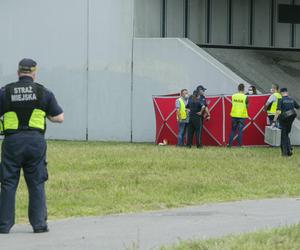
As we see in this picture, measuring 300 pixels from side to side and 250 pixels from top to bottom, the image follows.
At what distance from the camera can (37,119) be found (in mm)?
9203

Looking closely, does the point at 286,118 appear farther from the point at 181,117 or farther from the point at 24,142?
the point at 24,142

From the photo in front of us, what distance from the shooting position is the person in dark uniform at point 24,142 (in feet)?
30.0

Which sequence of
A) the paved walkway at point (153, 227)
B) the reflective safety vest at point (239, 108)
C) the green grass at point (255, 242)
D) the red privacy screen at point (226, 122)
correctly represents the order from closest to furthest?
the green grass at point (255, 242) < the paved walkway at point (153, 227) < the reflective safety vest at point (239, 108) < the red privacy screen at point (226, 122)

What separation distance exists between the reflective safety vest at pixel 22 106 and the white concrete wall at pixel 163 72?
18.2 metres

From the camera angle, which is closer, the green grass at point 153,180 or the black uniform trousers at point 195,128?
the green grass at point 153,180

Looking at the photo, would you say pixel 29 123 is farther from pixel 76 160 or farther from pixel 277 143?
pixel 277 143

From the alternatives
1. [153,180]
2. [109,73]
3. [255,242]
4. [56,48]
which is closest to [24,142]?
[255,242]

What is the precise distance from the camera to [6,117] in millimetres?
9219

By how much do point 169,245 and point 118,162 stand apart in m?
8.52

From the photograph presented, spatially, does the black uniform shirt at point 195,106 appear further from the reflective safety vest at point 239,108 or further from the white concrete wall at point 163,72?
the white concrete wall at point 163,72

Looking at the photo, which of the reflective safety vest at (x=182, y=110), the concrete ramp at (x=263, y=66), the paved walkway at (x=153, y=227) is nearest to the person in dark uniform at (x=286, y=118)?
the reflective safety vest at (x=182, y=110)

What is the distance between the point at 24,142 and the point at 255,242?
2888mm

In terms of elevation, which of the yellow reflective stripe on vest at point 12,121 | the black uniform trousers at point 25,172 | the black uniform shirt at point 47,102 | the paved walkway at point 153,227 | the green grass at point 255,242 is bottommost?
the paved walkway at point 153,227

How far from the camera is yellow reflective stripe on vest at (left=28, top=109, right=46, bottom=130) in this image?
30.1ft
